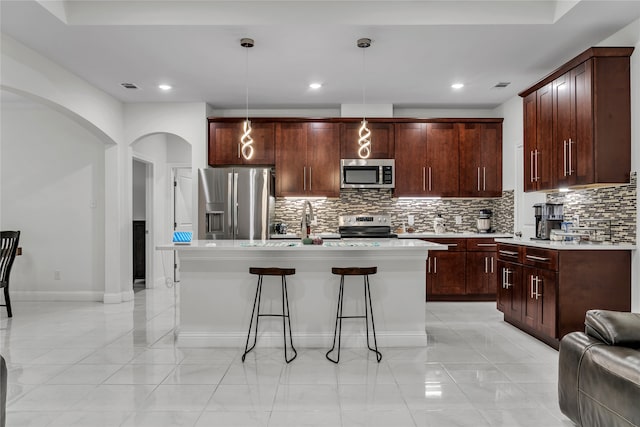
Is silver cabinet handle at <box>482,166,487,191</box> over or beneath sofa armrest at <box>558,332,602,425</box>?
over

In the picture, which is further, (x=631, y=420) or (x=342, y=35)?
(x=342, y=35)

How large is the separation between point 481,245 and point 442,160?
1.32 metres

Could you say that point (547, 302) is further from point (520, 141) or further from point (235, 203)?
point (235, 203)

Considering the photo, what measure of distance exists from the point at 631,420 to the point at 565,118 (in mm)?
3018

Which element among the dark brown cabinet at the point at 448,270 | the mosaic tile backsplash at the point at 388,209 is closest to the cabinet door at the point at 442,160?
the mosaic tile backsplash at the point at 388,209

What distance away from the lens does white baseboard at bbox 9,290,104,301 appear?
6102 millimetres

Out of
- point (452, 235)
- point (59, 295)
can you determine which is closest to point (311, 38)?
A: point (452, 235)

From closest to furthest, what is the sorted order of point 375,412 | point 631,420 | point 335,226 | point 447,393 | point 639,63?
point 631,420, point 375,412, point 447,393, point 639,63, point 335,226

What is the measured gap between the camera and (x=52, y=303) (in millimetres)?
5953

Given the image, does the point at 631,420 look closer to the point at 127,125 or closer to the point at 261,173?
the point at 261,173

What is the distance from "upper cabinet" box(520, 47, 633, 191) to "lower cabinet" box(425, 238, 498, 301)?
1.86m

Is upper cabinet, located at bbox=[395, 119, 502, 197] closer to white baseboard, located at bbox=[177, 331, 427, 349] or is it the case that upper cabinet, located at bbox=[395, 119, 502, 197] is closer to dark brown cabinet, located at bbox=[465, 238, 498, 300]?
dark brown cabinet, located at bbox=[465, 238, 498, 300]

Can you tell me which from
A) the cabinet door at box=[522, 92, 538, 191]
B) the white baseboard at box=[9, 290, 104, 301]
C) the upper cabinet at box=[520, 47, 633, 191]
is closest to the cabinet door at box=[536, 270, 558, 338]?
the upper cabinet at box=[520, 47, 633, 191]

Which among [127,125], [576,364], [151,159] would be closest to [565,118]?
[576,364]
